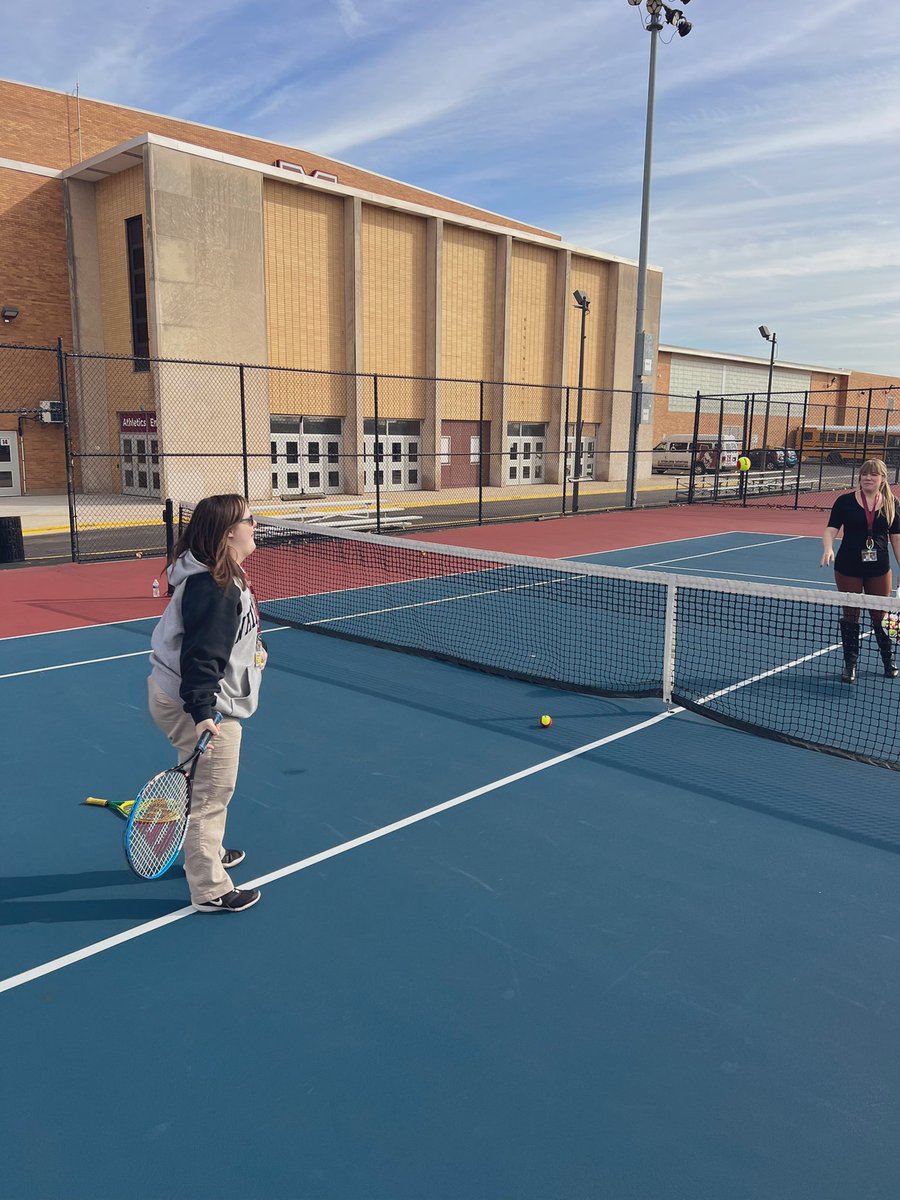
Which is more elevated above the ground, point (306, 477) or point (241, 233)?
point (241, 233)

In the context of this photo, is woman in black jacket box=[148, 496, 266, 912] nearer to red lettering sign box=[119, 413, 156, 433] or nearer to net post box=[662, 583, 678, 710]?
net post box=[662, 583, 678, 710]

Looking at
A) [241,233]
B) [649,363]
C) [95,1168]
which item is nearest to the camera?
[95,1168]

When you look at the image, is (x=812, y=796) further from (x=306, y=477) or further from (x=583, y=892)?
(x=306, y=477)

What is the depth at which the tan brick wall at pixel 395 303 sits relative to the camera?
101ft

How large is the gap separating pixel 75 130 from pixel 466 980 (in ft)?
121

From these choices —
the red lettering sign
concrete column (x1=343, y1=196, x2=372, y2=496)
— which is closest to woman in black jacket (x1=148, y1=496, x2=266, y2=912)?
the red lettering sign

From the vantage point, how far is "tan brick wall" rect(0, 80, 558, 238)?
1214 inches

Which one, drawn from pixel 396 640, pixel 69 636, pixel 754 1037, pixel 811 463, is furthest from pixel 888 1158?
pixel 811 463

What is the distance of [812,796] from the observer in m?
5.79

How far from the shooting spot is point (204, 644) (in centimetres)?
386

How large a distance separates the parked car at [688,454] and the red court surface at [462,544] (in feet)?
62.8

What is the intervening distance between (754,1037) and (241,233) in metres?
27.5

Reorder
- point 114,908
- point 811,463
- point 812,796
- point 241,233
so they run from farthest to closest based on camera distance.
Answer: point 811,463, point 241,233, point 812,796, point 114,908

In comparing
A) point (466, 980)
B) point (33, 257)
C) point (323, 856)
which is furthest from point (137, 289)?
point (466, 980)
